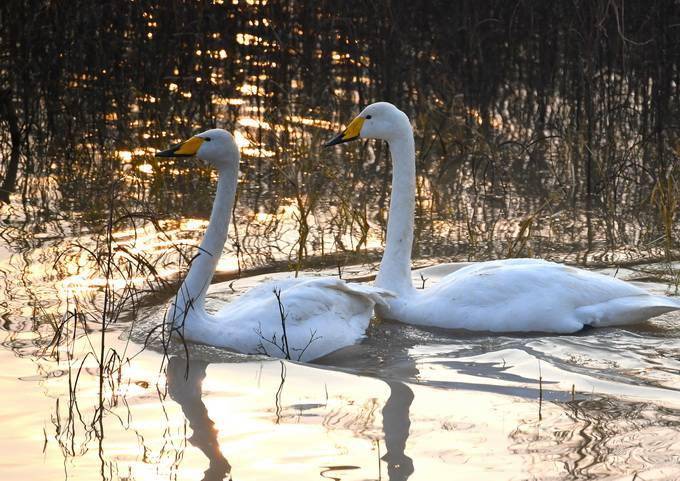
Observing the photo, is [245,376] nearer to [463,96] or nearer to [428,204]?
[428,204]

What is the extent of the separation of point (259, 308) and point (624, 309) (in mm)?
1972

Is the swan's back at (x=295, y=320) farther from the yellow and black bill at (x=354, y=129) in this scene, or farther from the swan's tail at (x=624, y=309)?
the yellow and black bill at (x=354, y=129)

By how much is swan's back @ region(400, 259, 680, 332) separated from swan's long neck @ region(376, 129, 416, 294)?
377 millimetres

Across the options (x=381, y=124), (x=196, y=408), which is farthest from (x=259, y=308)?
(x=381, y=124)

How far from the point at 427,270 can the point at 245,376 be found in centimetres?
264

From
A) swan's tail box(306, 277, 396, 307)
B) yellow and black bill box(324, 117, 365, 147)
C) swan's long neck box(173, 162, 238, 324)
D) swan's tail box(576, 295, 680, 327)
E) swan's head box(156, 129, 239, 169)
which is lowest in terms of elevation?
swan's tail box(576, 295, 680, 327)

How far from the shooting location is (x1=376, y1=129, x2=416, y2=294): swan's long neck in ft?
23.1

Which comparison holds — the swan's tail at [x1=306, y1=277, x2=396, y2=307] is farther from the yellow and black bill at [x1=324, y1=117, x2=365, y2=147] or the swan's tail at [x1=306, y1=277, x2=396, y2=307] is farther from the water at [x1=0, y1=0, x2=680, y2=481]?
the yellow and black bill at [x1=324, y1=117, x2=365, y2=147]

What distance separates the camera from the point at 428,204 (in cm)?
973

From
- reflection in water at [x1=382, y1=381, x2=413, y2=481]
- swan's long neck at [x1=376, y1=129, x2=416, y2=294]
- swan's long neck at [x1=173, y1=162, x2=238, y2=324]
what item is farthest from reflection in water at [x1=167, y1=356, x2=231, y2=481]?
swan's long neck at [x1=376, y1=129, x2=416, y2=294]

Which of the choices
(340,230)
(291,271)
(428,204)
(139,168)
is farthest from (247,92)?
(291,271)

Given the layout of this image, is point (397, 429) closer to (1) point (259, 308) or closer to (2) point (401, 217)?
(1) point (259, 308)

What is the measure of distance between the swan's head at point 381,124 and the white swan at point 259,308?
1.10m

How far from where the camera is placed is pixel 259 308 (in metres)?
6.16
